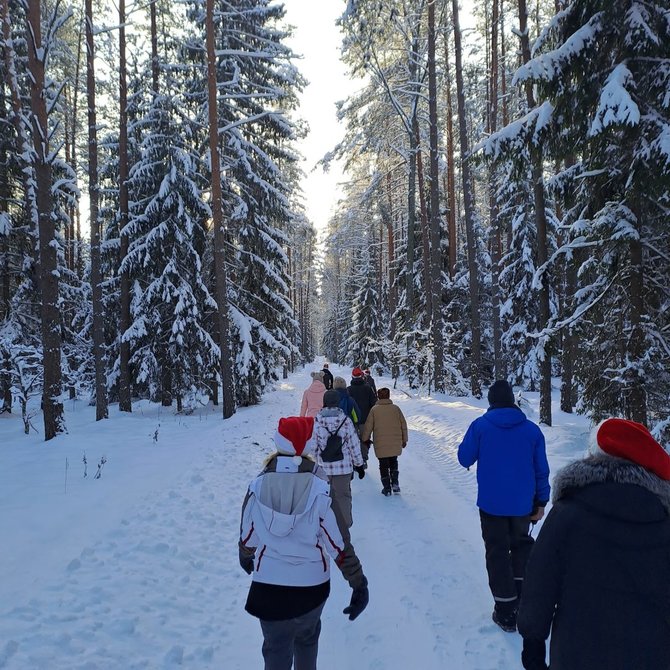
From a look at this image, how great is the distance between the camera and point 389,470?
325 inches

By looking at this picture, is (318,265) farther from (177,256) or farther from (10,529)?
(10,529)

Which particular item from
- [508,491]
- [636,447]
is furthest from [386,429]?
[636,447]

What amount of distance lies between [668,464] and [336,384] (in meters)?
7.20

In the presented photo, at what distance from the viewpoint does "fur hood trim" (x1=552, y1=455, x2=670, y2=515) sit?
2016mm

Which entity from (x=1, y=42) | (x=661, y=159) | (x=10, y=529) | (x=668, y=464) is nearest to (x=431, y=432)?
(x=661, y=159)

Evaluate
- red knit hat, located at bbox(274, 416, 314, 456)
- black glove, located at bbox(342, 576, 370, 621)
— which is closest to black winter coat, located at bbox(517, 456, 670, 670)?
black glove, located at bbox(342, 576, 370, 621)

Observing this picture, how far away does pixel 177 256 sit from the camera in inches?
659

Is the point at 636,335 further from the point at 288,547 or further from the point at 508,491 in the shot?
the point at 288,547

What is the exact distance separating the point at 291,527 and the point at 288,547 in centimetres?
14

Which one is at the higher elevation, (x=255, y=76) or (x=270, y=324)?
(x=255, y=76)

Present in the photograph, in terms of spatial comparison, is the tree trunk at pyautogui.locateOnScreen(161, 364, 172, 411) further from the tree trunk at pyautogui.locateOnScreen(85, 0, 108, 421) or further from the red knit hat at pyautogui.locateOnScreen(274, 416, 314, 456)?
the red knit hat at pyautogui.locateOnScreen(274, 416, 314, 456)

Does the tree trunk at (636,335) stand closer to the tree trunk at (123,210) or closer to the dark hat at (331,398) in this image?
the dark hat at (331,398)

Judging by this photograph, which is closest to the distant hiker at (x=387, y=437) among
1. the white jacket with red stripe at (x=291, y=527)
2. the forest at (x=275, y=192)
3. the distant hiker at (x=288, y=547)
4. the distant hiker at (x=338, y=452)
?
the distant hiker at (x=338, y=452)

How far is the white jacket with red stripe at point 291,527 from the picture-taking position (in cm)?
277
